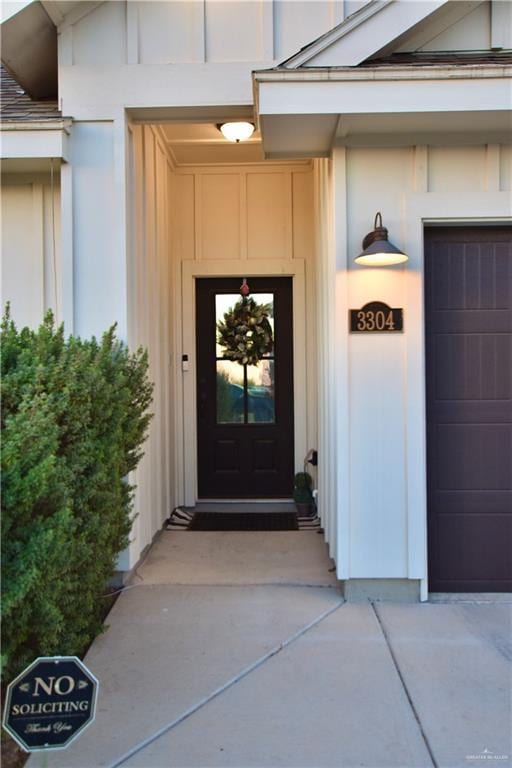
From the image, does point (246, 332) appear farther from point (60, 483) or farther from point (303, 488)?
point (60, 483)

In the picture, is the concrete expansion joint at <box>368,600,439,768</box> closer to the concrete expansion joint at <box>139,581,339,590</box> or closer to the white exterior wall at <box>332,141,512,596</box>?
the white exterior wall at <box>332,141,512,596</box>

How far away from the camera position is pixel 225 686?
2.46 meters

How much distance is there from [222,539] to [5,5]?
13.0ft

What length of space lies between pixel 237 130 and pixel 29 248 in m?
1.83

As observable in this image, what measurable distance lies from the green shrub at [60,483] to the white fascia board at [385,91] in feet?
5.43

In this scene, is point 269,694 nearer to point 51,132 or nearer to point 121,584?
point 121,584

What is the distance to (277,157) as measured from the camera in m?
3.59

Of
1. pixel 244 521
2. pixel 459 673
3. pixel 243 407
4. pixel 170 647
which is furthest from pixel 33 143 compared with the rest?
pixel 459 673

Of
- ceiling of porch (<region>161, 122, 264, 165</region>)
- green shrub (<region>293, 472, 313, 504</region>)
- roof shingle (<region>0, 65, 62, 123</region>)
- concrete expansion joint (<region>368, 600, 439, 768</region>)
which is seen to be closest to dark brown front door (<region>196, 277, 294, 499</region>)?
green shrub (<region>293, 472, 313, 504</region>)

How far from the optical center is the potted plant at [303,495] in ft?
16.6

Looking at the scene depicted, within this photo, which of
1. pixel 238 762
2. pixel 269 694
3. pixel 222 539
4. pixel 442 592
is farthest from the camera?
pixel 222 539

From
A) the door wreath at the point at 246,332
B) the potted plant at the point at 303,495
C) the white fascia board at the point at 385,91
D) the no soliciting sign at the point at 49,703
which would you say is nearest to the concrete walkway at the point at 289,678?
the no soliciting sign at the point at 49,703

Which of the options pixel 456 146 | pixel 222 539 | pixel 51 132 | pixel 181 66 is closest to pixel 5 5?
pixel 51 132

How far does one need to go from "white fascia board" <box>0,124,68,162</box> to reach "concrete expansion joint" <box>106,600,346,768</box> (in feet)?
10.6
